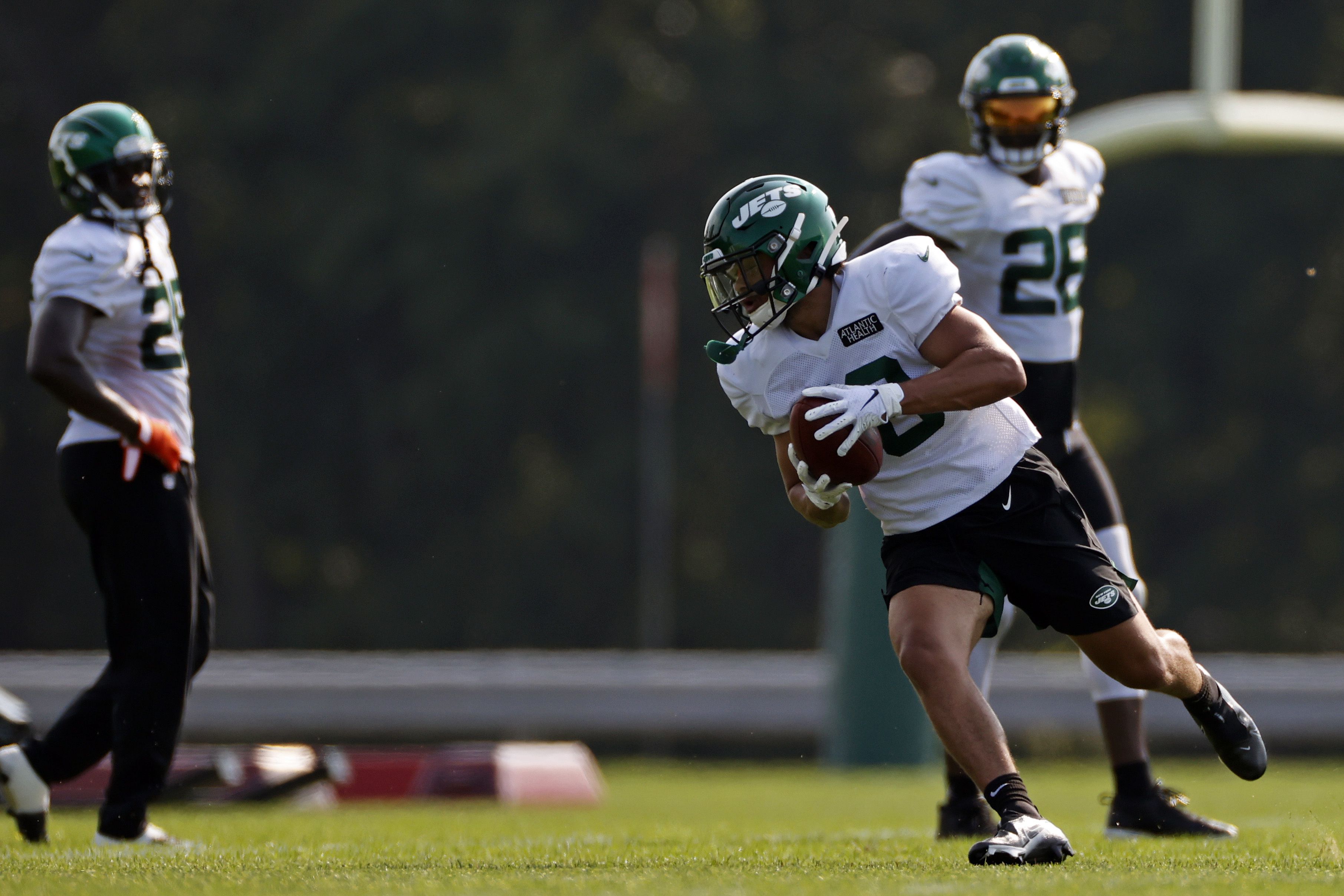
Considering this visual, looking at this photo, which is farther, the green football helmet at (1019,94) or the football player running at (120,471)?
the green football helmet at (1019,94)

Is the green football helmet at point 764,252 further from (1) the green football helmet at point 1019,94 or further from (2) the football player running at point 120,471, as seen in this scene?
(2) the football player running at point 120,471

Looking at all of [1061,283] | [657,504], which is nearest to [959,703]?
[1061,283]

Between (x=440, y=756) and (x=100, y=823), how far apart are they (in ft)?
10.6

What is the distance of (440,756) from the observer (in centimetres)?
786

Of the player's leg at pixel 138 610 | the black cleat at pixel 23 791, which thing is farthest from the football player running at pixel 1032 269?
the black cleat at pixel 23 791

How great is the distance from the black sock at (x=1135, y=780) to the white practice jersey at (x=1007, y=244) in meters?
1.04

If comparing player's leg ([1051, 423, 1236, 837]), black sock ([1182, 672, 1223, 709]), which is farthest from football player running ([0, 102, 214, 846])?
black sock ([1182, 672, 1223, 709])

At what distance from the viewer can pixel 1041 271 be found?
16.7 ft

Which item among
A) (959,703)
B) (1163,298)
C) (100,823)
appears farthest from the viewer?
(1163,298)

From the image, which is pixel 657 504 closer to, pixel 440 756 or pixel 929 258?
pixel 440 756

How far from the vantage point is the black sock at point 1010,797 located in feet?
12.7

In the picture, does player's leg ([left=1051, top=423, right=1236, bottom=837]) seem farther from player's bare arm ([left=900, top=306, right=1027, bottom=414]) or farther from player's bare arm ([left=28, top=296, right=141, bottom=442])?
player's bare arm ([left=28, top=296, right=141, bottom=442])

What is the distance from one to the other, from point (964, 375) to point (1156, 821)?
59.5 inches

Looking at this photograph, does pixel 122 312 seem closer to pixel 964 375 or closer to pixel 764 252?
pixel 764 252
